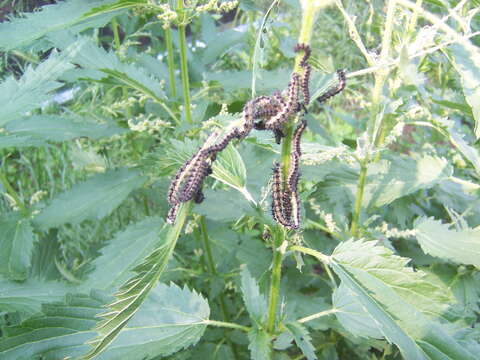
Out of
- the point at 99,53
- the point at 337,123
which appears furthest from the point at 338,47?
the point at 99,53

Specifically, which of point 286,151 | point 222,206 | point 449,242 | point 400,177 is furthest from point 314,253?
point 400,177

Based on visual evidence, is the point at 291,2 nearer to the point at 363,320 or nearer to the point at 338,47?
the point at 363,320

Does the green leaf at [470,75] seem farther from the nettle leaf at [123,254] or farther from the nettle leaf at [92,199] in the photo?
the nettle leaf at [92,199]

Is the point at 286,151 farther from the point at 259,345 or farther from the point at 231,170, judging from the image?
the point at 259,345

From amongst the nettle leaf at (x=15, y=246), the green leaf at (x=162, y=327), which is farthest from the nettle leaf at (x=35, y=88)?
the green leaf at (x=162, y=327)

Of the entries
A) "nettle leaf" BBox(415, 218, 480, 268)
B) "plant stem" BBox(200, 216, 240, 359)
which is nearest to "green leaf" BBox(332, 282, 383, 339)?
"nettle leaf" BBox(415, 218, 480, 268)

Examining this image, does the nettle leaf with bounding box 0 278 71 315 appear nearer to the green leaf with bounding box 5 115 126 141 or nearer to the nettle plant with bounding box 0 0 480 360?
the nettle plant with bounding box 0 0 480 360
